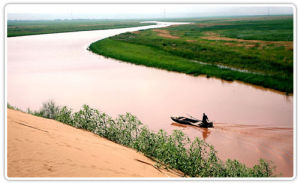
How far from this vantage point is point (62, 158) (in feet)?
14.7

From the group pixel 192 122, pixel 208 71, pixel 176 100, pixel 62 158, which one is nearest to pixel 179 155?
pixel 62 158

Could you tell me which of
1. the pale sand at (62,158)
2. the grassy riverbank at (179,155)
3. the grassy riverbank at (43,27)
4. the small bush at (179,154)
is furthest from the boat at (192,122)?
the grassy riverbank at (43,27)

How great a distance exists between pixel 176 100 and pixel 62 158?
8.92 metres

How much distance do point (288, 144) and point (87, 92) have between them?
1027cm

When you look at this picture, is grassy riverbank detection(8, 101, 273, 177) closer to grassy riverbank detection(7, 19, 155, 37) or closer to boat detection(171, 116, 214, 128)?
boat detection(171, 116, 214, 128)

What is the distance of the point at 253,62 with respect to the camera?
19422mm

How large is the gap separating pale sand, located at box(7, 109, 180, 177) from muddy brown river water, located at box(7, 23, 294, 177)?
13.1 ft

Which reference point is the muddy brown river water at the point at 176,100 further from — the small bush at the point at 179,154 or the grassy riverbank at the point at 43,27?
the grassy riverbank at the point at 43,27

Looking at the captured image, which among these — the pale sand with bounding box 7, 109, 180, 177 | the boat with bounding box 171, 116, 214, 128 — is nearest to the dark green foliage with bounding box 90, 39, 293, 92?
the boat with bounding box 171, 116, 214, 128

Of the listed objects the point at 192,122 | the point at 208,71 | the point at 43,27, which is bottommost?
the point at 192,122

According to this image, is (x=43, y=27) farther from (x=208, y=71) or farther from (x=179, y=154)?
(x=179, y=154)

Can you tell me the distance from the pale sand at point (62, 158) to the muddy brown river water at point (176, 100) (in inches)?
157

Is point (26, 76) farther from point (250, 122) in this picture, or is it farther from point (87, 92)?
point (250, 122)

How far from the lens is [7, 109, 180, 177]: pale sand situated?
4.09 metres
